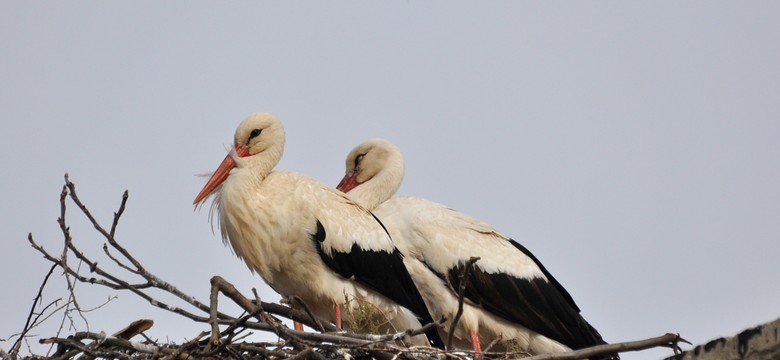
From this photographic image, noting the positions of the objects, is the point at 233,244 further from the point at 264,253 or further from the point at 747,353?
the point at 747,353

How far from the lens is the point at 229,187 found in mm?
7551

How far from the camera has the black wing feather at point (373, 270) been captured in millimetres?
7273

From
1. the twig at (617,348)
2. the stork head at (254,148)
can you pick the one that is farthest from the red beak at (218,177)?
the twig at (617,348)

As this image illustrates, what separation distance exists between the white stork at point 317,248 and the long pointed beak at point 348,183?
5.27 feet

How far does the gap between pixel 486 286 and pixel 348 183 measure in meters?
1.79

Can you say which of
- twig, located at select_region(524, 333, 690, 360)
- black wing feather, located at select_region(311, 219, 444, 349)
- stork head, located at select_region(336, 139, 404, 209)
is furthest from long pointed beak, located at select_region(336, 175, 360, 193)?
twig, located at select_region(524, 333, 690, 360)

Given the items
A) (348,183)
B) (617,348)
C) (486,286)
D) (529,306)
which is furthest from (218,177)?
(617,348)

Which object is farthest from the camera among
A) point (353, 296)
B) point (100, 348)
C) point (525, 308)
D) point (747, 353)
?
point (525, 308)

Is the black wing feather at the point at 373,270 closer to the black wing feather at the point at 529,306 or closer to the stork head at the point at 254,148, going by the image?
the black wing feather at the point at 529,306

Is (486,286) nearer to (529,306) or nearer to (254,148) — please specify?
(529,306)

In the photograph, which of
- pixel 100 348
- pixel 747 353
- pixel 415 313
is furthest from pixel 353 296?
pixel 747 353

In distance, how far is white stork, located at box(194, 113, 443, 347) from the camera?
23.8ft

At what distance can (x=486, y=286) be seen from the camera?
7.88 meters

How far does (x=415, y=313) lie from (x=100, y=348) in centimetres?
231
